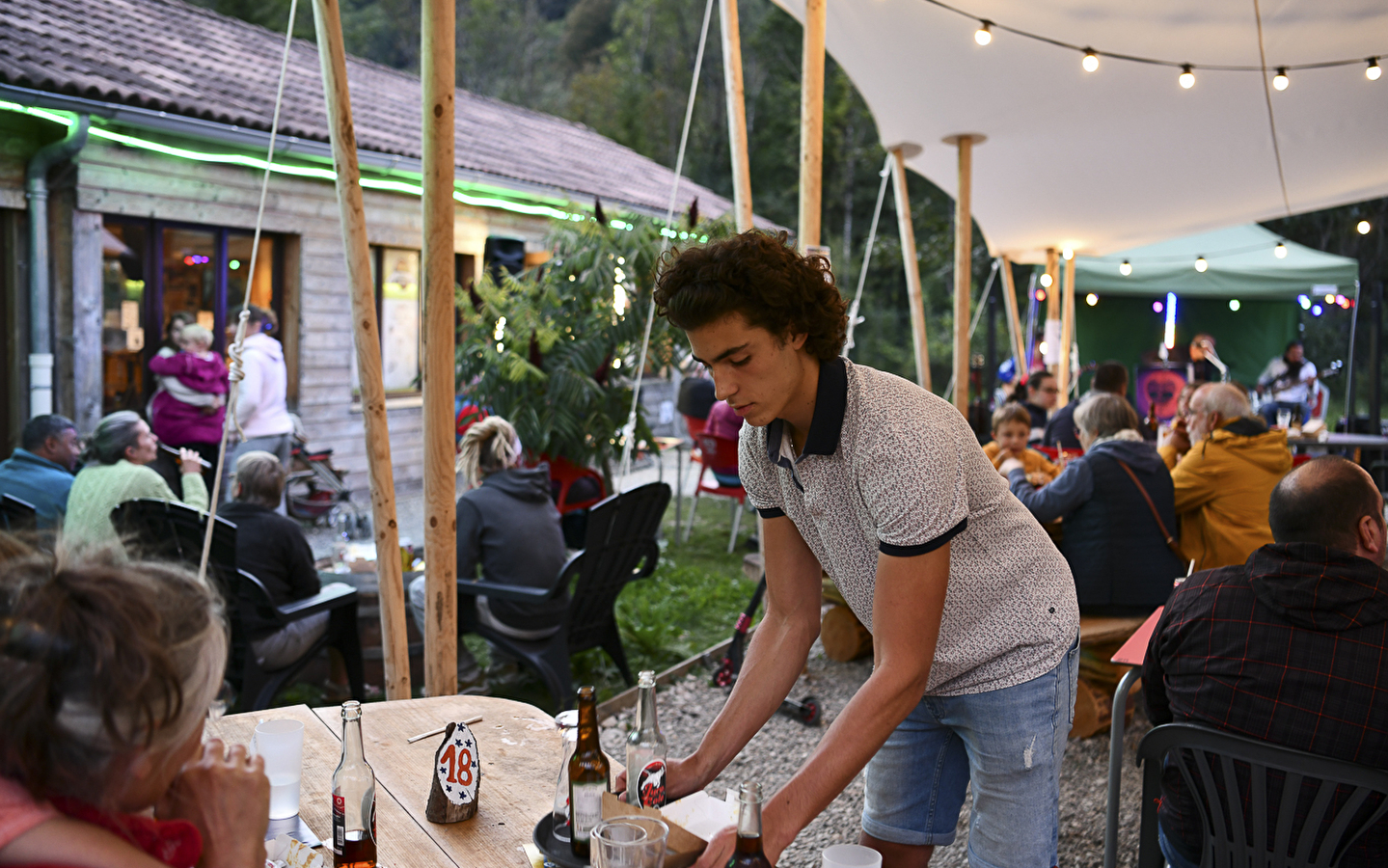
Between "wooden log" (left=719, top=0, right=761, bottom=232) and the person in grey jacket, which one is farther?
"wooden log" (left=719, top=0, right=761, bottom=232)

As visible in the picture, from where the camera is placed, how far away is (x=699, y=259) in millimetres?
1603

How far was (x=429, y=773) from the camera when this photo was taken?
182 cm

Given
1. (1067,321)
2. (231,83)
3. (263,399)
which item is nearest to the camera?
(263,399)

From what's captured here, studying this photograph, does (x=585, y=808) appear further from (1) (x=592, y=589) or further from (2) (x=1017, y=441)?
(2) (x=1017, y=441)

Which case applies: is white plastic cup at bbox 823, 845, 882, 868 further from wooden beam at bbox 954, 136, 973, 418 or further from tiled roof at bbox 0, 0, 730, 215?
tiled roof at bbox 0, 0, 730, 215

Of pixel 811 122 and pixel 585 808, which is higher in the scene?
pixel 811 122

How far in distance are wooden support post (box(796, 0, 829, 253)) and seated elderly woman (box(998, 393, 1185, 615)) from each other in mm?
1421

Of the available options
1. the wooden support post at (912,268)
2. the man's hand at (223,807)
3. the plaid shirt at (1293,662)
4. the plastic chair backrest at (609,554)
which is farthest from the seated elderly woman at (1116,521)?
the man's hand at (223,807)

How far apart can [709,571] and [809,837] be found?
3557 millimetres

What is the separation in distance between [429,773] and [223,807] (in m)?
0.68

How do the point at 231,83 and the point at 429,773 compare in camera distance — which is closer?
the point at 429,773

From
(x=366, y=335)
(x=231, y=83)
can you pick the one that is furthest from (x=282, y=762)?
(x=231, y=83)

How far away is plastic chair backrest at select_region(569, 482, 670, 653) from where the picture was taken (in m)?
4.10

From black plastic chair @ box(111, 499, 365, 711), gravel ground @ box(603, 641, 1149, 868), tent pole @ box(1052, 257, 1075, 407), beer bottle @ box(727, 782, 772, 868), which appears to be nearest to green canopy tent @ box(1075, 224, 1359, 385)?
tent pole @ box(1052, 257, 1075, 407)
